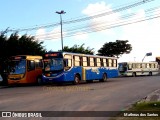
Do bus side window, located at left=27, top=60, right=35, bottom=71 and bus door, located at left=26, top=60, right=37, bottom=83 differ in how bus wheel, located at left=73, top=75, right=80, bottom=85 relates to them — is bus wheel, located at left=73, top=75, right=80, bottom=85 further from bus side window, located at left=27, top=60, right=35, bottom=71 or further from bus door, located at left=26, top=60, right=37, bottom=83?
bus side window, located at left=27, top=60, right=35, bottom=71

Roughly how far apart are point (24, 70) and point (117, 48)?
71058 millimetres

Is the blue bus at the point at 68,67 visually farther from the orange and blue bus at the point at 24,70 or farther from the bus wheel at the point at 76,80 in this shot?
the orange and blue bus at the point at 24,70

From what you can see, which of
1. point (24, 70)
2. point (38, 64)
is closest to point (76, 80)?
point (38, 64)

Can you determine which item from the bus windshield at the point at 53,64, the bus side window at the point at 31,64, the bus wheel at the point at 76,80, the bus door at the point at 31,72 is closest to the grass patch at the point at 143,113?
the bus windshield at the point at 53,64

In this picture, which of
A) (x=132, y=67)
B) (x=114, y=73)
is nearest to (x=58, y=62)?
(x=114, y=73)

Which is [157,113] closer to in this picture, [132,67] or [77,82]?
[77,82]

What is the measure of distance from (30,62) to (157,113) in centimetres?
2162

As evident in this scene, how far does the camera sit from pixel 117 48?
101875 millimetres

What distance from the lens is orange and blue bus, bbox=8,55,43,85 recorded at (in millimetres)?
32312

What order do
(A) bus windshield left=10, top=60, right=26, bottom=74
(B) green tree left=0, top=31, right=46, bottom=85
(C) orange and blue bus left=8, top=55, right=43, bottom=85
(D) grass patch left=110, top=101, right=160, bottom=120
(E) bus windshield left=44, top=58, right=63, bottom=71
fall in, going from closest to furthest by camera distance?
(D) grass patch left=110, top=101, right=160, bottom=120 → (E) bus windshield left=44, top=58, right=63, bottom=71 → (C) orange and blue bus left=8, top=55, right=43, bottom=85 → (A) bus windshield left=10, top=60, right=26, bottom=74 → (B) green tree left=0, top=31, right=46, bottom=85

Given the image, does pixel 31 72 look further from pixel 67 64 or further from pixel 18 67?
pixel 67 64

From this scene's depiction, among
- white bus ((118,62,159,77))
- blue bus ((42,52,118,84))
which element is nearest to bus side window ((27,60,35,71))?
blue bus ((42,52,118,84))

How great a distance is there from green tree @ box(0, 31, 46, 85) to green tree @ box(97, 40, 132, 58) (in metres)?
60.6

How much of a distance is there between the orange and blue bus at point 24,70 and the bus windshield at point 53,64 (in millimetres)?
2177
